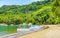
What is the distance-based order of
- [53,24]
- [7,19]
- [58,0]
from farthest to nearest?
[53,24]
[7,19]
[58,0]

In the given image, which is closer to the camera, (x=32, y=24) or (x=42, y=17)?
(x=32, y=24)

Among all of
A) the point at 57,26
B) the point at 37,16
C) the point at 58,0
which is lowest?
the point at 57,26

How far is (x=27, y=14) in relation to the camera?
9477mm

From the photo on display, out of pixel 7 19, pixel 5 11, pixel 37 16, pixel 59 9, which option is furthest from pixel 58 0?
pixel 37 16

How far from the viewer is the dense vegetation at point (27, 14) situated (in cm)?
879

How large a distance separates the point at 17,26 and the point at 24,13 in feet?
2.98

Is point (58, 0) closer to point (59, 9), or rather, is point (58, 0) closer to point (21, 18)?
point (59, 9)

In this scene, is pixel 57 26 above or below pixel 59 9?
below

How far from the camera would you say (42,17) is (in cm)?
991

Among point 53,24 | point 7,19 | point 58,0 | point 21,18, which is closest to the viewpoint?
point 58,0

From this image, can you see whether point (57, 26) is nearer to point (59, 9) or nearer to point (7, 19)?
point (7, 19)

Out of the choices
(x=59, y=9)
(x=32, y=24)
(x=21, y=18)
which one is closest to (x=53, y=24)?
(x=32, y=24)

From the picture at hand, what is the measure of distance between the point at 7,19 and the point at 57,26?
289 cm

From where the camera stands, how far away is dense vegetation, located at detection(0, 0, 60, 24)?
8.79 meters
